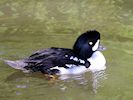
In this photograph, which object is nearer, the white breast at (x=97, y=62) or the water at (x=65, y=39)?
the water at (x=65, y=39)

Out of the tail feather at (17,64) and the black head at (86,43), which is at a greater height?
the black head at (86,43)

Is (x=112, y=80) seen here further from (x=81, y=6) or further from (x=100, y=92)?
(x=81, y=6)

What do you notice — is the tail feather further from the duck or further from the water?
the water

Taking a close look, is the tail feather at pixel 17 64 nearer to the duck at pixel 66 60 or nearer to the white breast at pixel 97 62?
the duck at pixel 66 60

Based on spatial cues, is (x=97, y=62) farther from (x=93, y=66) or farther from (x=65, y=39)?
(x=65, y=39)

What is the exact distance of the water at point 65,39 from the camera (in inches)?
303

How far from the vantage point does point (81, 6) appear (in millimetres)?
11719

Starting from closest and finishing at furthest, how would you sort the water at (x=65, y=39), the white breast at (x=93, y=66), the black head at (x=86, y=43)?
1. the water at (x=65, y=39)
2. the white breast at (x=93, y=66)
3. the black head at (x=86, y=43)

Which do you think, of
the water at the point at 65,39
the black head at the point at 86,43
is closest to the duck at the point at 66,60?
the black head at the point at 86,43

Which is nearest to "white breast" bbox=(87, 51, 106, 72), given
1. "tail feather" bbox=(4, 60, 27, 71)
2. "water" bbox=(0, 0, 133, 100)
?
"water" bbox=(0, 0, 133, 100)

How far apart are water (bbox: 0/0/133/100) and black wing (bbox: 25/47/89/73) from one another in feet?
0.60

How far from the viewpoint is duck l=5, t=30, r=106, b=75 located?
8.14 m

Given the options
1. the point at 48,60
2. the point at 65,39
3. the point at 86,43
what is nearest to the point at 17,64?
the point at 48,60

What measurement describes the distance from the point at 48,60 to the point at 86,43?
0.76 m
